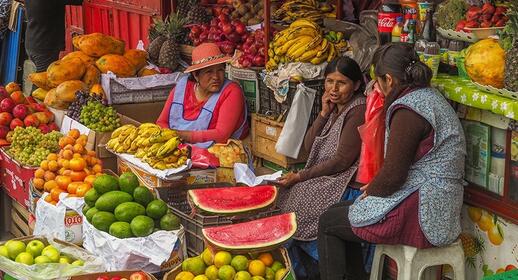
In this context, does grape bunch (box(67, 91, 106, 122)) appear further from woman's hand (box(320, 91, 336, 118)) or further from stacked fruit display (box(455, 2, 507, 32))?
stacked fruit display (box(455, 2, 507, 32))

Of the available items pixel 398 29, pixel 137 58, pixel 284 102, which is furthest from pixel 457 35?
pixel 137 58

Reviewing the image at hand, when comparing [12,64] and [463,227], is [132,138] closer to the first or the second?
[463,227]

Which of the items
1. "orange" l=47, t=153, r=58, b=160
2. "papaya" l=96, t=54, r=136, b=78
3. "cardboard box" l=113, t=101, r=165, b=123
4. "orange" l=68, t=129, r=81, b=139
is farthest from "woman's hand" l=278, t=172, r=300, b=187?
"papaya" l=96, t=54, r=136, b=78

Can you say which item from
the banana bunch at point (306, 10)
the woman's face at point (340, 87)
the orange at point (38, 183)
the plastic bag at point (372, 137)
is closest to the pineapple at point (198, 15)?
the banana bunch at point (306, 10)

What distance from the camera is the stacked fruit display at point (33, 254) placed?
4.73 m

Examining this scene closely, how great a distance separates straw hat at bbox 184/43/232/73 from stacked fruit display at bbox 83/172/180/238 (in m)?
1.49

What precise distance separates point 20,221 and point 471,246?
397 centimetres

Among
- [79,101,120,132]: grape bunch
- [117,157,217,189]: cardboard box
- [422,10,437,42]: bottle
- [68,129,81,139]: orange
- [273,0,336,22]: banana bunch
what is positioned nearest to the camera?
[422,10,437,42]: bottle

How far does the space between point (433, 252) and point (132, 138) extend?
2.71 m

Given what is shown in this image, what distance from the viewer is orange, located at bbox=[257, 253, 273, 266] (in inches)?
177

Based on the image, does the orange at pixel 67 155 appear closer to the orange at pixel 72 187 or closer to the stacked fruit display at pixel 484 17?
the orange at pixel 72 187

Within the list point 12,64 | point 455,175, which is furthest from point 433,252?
point 12,64

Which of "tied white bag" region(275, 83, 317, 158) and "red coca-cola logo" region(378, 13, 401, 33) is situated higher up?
"red coca-cola logo" region(378, 13, 401, 33)

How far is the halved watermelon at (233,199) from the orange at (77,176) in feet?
4.31
